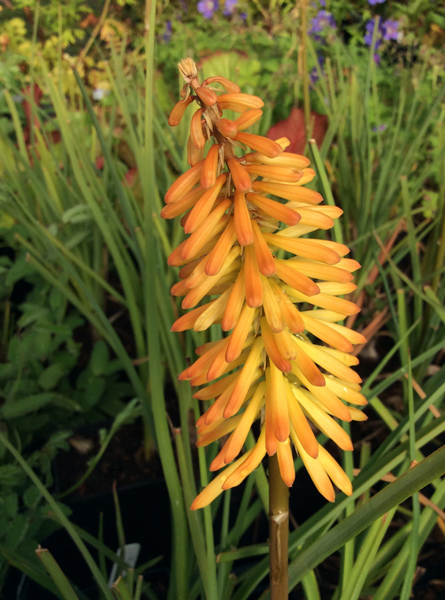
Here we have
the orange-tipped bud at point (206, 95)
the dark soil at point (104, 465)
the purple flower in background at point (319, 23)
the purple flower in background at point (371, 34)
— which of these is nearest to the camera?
the orange-tipped bud at point (206, 95)

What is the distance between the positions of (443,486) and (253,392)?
1.37 ft

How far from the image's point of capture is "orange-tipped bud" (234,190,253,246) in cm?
44

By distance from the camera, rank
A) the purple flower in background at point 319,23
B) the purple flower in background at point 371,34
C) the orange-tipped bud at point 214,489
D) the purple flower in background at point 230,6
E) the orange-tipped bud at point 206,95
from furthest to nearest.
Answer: the purple flower in background at point 230,6 < the purple flower in background at point 319,23 < the purple flower in background at point 371,34 < the orange-tipped bud at point 214,489 < the orange-tipped bud at point 206,95

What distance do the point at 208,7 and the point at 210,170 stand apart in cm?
354

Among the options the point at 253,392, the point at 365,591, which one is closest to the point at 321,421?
the point at 253,392

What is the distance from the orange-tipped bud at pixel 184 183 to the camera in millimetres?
473

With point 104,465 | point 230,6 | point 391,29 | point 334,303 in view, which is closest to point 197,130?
point 334,303

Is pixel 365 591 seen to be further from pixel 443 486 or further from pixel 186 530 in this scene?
pixel 186 530

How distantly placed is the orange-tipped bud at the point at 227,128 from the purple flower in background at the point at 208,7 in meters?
3.35

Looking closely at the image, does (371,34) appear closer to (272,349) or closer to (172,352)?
(172,352)

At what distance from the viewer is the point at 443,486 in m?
0.74

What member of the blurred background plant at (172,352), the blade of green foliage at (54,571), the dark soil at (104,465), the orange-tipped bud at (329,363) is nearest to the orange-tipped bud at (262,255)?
the orange-tipped bud at (329,363)

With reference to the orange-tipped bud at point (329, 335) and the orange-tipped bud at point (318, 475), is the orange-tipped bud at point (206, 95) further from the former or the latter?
the orange-tipped bud at point (318, 475)

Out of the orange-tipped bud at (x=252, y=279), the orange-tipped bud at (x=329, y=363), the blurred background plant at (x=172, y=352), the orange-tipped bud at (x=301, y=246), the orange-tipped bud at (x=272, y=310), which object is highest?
the orange-tipped bud at (x=301, y=246)
